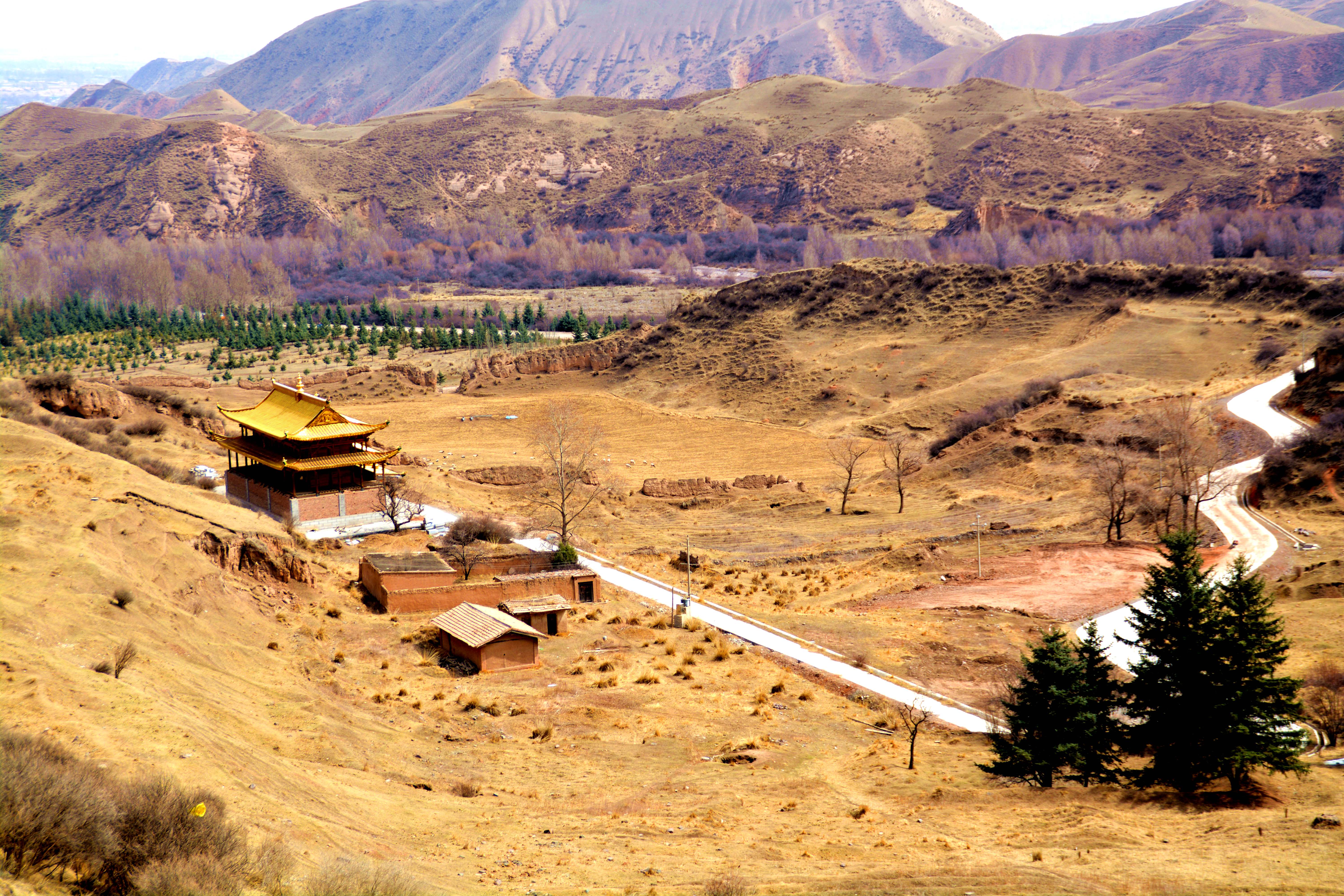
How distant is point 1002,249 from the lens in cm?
12331

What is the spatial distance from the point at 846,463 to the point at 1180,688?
35070 millimetres

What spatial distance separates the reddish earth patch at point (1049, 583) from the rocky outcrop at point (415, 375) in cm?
5402

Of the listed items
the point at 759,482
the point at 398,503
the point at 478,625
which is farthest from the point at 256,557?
the point at 759,482

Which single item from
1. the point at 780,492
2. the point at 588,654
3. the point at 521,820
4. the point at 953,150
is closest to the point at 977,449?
the point at 780,492

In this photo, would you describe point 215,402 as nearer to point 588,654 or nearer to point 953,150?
point 588,654

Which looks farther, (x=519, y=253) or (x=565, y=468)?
(x=519, y=253)

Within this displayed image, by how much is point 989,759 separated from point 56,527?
21167 millimetres

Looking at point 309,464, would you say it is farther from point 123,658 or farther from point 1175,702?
point 1175,702

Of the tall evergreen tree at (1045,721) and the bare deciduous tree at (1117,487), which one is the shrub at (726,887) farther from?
the bare deciduous tree at (1117,487)

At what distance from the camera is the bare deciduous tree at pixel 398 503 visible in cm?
3916

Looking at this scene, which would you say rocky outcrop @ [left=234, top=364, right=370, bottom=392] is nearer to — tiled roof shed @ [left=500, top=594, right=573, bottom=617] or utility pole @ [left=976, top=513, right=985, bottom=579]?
tiled roof shed @ [left=500, top=594, right=573, bottom=617]

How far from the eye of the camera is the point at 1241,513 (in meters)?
40.6

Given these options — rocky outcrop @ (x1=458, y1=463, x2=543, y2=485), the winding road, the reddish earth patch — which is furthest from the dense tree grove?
the reddish earth patch

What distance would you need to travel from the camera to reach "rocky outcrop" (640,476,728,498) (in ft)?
171
